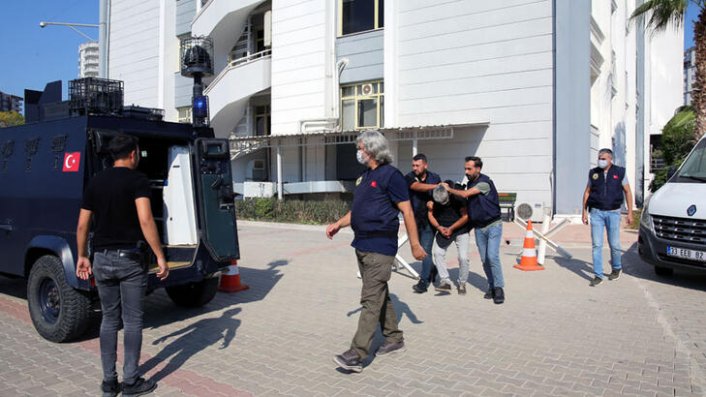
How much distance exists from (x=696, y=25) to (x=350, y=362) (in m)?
15.6

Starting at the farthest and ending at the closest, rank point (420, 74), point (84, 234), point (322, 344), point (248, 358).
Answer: point (420, 74) < point (322, 344) < point (248, 358) < point (84, 234)

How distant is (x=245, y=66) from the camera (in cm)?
2242

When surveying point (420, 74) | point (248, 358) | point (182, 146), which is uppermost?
point (420, 74)

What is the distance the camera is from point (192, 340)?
5.21 m

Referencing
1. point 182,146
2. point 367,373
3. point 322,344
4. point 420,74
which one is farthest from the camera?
point 420,74

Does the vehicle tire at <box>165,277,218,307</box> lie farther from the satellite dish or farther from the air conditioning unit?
the air conditioning unit

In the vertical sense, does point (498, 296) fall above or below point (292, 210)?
below

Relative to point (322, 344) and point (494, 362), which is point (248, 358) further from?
point (494, 362)

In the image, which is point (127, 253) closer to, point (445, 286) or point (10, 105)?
point (445, 286)

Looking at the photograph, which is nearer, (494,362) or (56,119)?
(494,362)

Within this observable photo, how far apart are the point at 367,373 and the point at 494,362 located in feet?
3.64

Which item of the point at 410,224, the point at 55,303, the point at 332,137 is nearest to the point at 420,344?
the point at 410,224

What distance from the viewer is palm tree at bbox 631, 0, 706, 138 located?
1439 cm

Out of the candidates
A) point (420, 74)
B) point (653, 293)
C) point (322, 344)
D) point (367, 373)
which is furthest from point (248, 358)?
point (420, 74)
